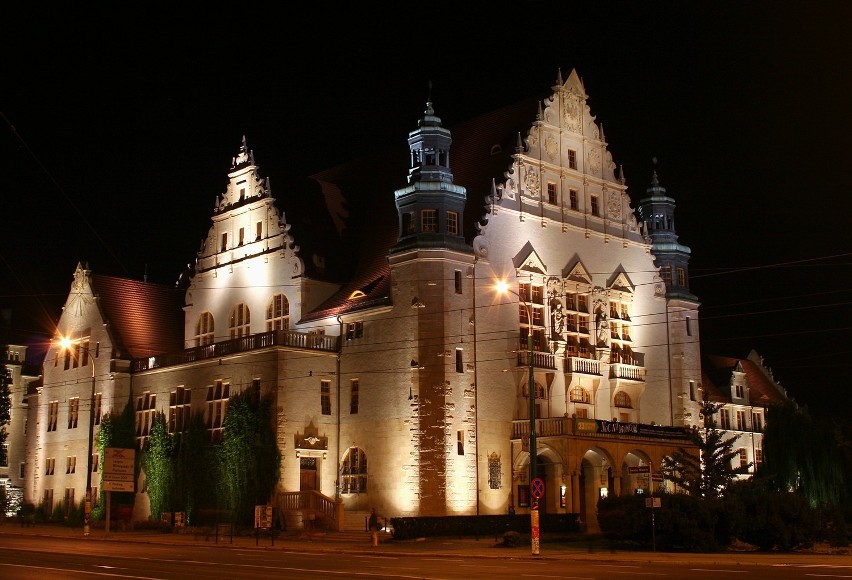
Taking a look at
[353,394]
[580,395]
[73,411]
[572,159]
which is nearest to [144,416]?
[73,411]

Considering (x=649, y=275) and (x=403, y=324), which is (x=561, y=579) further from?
(x=649, y=275)

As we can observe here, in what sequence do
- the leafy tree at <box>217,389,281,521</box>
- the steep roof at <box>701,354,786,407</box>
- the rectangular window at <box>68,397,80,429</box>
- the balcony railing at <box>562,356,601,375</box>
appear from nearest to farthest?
the leafy tree at <box>217,389,281,521</box> → the balcony railing at <box>562,356,601,375</box> → the rectangular window at <box>68,397,80,429</box> → the steep roof at <box>701,354,786,407</box>

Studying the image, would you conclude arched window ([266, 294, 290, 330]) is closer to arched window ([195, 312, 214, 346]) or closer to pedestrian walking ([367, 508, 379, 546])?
arched window ([195, 312, 214, 346])

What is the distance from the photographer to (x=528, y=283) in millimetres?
58312

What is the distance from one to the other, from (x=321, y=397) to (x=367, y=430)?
316 cm

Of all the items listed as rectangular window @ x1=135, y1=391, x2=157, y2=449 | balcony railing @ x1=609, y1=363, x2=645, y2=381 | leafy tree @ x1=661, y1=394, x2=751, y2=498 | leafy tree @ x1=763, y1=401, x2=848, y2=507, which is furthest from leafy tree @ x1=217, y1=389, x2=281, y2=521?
leafy tree @ x1=763, y1=401, x2=848, y2=507

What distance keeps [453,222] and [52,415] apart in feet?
108

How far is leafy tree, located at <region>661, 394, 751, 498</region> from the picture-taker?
53.2m

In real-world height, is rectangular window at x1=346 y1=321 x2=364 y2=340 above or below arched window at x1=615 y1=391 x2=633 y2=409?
above

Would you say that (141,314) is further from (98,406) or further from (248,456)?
(248,456)

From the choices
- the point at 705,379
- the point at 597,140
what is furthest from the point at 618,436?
the point at 705,379

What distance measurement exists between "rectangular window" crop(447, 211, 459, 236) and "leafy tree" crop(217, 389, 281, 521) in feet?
40.6

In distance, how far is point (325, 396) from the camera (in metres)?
56.8

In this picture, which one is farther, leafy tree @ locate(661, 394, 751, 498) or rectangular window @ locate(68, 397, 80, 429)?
rectangular window @ locate(68, 397, 80, 429)
